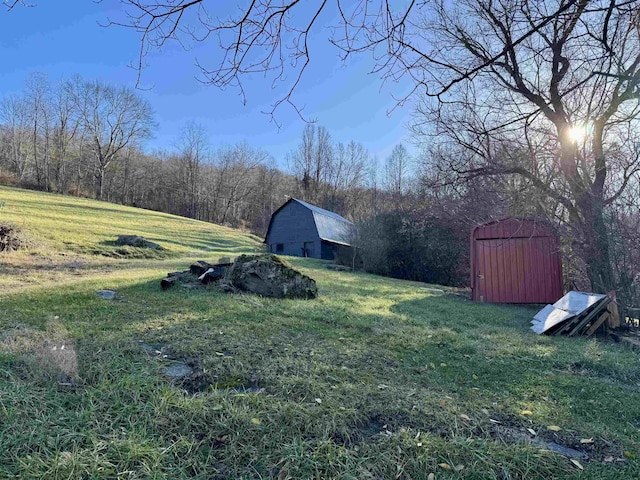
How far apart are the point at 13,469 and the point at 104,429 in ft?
1.30

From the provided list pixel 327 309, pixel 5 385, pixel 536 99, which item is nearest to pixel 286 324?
pixel 327 309

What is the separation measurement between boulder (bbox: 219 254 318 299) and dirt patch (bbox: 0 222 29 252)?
25.8 feet

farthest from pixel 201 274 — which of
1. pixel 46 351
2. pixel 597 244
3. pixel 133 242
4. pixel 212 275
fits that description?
pixel 133 242

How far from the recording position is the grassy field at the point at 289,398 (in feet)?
6.18

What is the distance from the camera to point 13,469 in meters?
1.65

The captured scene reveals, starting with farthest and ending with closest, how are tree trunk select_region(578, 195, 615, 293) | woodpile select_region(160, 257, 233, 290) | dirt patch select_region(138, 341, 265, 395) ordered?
tree trunk select_region(578, 195, 615, 293), woodpile select_region(160, 257, 233, 290), dirt patch select_region(138, 341, 265, 395)

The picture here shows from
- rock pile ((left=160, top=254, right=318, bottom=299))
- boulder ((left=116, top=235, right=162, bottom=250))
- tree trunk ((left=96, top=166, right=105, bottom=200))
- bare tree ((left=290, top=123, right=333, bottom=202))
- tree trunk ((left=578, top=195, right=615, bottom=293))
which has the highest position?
bare tree ((left=290, top=123, right=333, bottom=202))

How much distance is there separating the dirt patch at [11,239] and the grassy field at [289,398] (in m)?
6.77

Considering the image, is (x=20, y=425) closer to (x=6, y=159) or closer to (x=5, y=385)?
(x=5, y=385)

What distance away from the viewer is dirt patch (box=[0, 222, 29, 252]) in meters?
10.5

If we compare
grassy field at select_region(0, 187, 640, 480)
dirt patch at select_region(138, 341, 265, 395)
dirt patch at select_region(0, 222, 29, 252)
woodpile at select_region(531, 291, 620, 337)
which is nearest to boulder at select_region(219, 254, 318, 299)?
grassy field at select_region(0, 187, 640, 480)

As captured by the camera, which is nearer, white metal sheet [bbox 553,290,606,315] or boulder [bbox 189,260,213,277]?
white metal sheet [bbox 553,290,606,315]

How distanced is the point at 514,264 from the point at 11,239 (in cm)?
1488

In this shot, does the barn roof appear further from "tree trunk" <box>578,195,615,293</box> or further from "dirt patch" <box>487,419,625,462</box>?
"dirt patch" <box>487,419,625,462</box>
